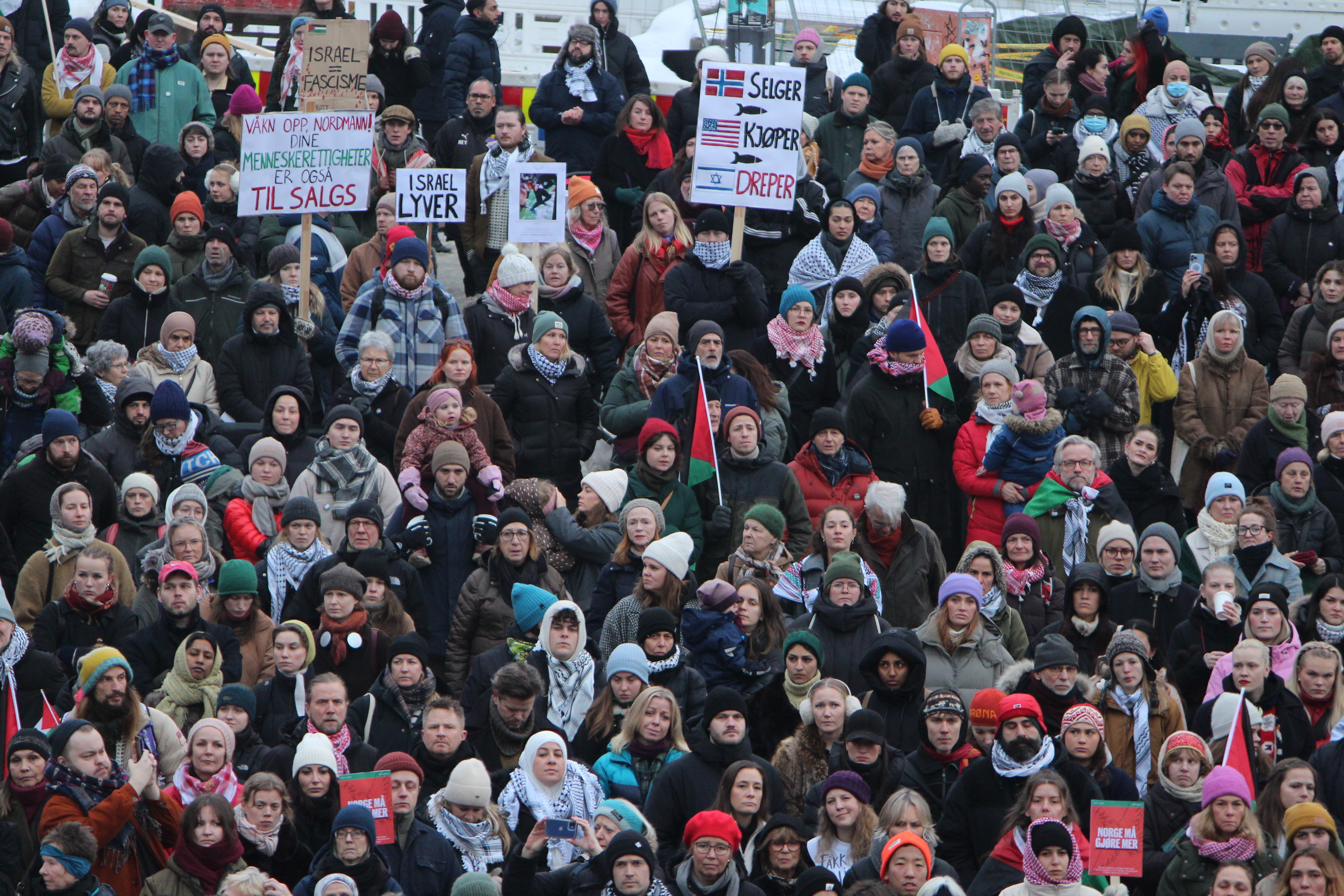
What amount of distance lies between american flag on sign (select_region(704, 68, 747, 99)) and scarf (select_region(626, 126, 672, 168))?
5.98ft

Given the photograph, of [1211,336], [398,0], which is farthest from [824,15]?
[1211,336]

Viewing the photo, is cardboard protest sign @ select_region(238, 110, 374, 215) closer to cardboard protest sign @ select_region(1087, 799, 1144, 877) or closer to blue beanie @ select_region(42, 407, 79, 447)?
blue beanie @ select_region(42, 407, 79, 447)

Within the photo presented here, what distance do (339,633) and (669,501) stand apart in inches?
77.1

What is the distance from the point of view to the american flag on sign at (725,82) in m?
12.9

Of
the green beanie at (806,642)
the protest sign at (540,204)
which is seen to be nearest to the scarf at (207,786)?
the green beanie at (806,642)

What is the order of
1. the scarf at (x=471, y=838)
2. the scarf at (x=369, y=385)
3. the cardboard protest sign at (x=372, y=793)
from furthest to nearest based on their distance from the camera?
the scarf at (x=369, y=385), the scarf at (x=471, y=838), the cardboard protest sign at (x=372, y=793)

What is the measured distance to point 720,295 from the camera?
12.6m

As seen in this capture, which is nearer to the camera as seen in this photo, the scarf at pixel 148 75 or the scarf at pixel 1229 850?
the scarf at pixel 1229 850

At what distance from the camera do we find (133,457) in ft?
36.1

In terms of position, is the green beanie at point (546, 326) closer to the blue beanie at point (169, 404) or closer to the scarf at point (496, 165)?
the blue beanie at point (169, 404)

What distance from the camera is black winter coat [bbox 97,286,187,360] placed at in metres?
12.5

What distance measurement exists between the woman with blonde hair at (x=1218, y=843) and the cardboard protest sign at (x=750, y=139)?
556 centimetres

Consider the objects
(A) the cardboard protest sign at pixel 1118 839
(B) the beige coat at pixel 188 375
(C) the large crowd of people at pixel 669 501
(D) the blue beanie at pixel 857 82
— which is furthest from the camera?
(D) the blue beanie at pixel 857 82

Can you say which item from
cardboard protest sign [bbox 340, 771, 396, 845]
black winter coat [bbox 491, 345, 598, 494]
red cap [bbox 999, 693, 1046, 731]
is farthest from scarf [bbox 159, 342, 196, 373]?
red cap [bbox 999, 693, 1046, 731]
